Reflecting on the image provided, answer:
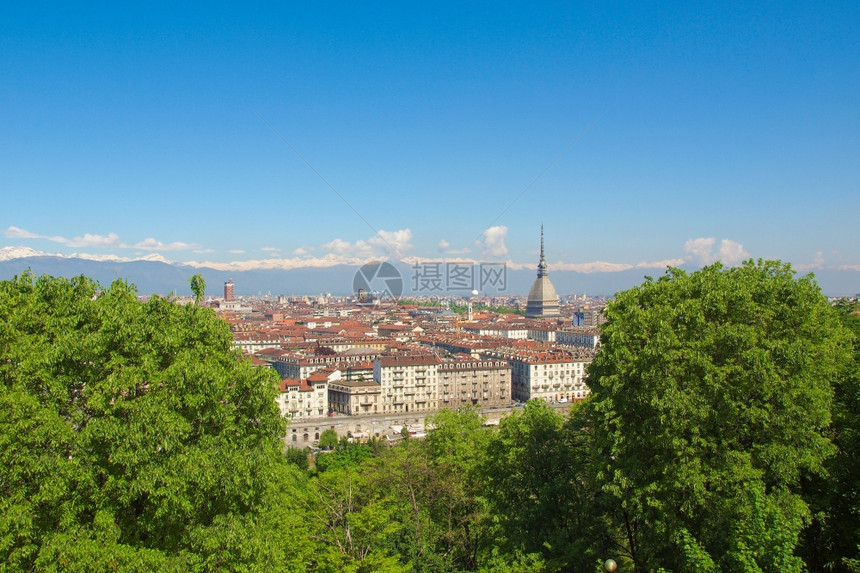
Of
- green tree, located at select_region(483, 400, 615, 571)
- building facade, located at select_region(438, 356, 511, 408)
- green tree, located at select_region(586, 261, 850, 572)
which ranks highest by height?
green tree, located at select_region(586, 261, 850, 572)

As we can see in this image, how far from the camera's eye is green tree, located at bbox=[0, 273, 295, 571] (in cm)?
789

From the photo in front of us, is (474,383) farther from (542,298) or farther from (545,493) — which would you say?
(542,298)

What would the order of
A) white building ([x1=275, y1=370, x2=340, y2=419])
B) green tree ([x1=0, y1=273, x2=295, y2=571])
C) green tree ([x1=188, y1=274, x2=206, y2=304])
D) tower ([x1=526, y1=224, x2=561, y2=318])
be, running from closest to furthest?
green tree ([x1=0, y1=273, x2=295, y2=571]), green tree ([x1=188, y1=274, x2=206, y2=304]), white building ([x1=275, y1=370, x2=340, y2=419]), tower ([x1=526, y1=224, x2=561, y2=318])

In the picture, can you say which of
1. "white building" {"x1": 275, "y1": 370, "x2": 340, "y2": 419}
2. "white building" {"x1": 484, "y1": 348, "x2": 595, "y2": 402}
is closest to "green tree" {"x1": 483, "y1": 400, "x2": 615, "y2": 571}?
"white building" {"x1": 275, "y1": 370, "x2": 340, "y2": 419}

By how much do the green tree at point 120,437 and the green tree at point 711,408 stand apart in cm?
668

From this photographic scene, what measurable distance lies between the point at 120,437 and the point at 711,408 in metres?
9.52

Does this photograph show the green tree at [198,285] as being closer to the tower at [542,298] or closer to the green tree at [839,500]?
the green tree at [839,500]

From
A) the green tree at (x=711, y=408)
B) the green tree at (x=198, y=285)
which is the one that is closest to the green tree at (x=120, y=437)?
the green tree at (x=198, y=285)

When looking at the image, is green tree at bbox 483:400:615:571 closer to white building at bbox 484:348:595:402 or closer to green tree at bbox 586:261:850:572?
green tree at bbox 586:261:850:572

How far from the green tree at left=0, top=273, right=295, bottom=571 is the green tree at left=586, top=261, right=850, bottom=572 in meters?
6.68

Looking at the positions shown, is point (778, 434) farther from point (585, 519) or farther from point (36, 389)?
point (36, 389)

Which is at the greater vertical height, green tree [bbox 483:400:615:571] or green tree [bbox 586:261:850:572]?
green tree [bbox 586:261:850:572]

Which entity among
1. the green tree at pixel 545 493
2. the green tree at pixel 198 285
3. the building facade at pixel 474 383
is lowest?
the building facade at pixel 474 383

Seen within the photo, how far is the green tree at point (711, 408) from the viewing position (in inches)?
431
